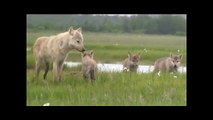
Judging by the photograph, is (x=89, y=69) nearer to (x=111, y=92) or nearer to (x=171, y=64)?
(x=111, y=92)

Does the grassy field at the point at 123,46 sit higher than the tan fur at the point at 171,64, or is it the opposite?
A: the grassy field at the point at 123,46

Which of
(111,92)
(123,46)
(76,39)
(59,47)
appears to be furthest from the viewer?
(123,46)

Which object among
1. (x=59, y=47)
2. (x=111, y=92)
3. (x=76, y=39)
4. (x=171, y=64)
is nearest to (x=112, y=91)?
(x=111, y=92)

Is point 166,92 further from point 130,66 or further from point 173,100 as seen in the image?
point 130,66

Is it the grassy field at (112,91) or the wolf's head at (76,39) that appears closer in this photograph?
the grassy field at (112,91)

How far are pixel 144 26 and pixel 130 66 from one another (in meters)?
19.0

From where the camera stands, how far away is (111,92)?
41.0ft

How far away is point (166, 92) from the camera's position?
12453 mm

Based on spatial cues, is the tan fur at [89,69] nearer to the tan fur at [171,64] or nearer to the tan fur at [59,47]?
the tan fur at [59,47]

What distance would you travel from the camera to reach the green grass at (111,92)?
38.1 feet

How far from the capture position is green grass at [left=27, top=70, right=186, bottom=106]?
38.1ft

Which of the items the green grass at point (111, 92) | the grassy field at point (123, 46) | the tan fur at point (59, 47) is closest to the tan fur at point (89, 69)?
the green grass at point (111, 92)

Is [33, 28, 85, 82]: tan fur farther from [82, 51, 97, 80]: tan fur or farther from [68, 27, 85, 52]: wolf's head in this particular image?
[82, 51, 97, 80]: tan fur

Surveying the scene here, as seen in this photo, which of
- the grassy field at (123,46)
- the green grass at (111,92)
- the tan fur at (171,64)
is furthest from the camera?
the grassy field at (123,46)
